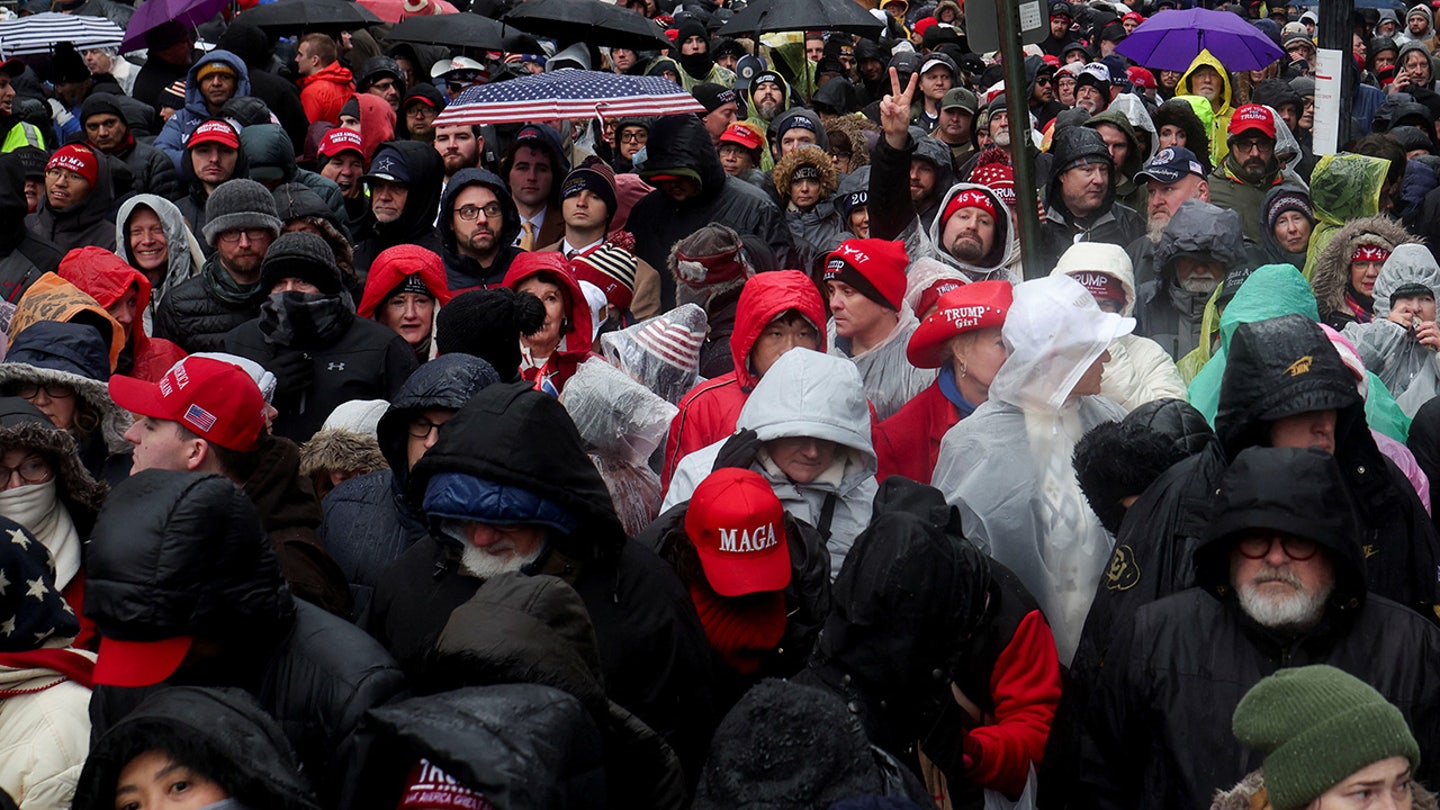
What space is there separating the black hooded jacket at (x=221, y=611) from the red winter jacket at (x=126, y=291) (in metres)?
3.26

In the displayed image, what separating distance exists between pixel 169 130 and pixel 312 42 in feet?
9.91

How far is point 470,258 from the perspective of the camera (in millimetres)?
7949

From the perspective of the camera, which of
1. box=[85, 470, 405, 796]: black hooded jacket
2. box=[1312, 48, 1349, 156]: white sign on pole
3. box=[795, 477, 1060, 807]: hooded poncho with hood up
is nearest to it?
box=[85, 470, 405, 796]: black hooded jacket

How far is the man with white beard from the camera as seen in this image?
770 centimetres

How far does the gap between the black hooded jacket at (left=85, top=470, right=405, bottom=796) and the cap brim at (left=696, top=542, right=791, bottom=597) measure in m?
1.01

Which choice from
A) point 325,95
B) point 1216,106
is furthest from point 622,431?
point 1216,106

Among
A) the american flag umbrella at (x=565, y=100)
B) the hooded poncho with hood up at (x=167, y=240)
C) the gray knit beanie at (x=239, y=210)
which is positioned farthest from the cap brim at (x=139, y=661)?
the american flag umbrella at (x=565, y=100)

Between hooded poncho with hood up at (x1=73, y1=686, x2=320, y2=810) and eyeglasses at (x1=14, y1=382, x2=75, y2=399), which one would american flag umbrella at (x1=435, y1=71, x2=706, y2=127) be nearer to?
eyeglasses at (x1=14, y1=382, x2=75, y2=399)

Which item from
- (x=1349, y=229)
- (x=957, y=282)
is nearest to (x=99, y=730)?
(x=957, y=282)

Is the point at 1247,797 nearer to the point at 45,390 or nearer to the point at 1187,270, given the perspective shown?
the point at 45,390

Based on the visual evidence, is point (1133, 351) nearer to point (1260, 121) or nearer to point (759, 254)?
point (759, 254)

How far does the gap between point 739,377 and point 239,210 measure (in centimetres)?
282

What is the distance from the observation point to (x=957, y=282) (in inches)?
268

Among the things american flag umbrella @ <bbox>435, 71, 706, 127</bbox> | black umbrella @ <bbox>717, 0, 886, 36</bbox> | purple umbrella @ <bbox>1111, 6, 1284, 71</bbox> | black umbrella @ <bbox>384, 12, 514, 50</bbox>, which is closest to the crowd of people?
american flag umbrella @ <bbox>435, 71, 706, 127</bbox>
